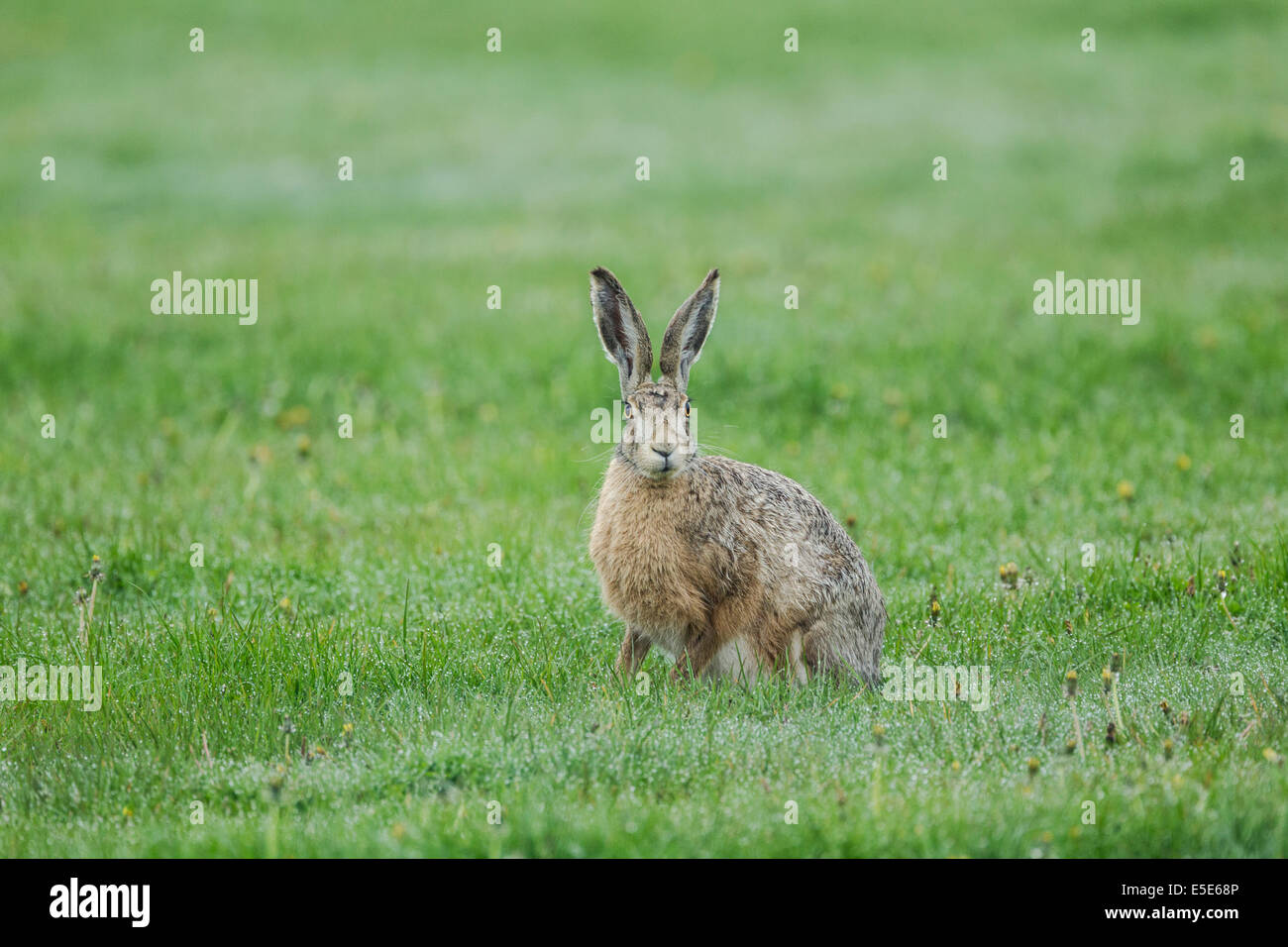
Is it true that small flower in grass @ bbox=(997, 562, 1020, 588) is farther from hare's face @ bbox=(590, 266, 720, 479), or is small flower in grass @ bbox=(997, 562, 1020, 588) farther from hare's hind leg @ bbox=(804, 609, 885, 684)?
hare's face @ bbox=(590, 266, 720, 479)

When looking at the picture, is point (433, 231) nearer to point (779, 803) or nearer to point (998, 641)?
point (998, 641)

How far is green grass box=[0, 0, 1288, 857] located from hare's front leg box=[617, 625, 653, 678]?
21 cm

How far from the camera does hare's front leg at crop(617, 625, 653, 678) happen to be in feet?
20.6

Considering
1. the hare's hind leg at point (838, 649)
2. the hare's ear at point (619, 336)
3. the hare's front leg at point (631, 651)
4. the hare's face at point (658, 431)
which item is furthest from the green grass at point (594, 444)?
the hare's ear at point (619, 336)

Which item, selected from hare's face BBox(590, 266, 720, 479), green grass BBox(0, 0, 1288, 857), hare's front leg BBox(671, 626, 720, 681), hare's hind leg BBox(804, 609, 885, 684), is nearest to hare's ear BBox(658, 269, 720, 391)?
hare's face BBox(590, 266, 720, 479)

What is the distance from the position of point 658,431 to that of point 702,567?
0.71 meters

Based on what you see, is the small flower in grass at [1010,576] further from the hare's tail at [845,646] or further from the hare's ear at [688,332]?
the hare's ear at [688,332]

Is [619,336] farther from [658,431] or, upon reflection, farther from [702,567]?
[702,567]

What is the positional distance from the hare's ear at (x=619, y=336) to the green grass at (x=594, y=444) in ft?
4.54

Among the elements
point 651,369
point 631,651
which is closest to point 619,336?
point 651,369

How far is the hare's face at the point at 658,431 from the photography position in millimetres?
5754

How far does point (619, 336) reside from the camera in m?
6.17
